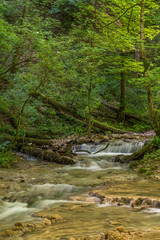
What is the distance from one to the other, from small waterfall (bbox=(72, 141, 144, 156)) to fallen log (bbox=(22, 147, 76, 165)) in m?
1.99

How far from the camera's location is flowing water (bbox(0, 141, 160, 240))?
137 inches

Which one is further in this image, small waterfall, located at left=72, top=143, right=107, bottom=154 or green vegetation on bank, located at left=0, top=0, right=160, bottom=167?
small waterfall, located at left=72, top=143, right=107, bottom=154

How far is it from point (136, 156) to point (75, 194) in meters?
4.70

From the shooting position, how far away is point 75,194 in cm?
597

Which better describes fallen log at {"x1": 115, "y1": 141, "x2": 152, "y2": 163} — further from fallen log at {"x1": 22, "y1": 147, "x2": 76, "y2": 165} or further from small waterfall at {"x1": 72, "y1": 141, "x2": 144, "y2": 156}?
fallen log at {"x1": 22, "y1": 147, "x2": 76, "y2": 165}

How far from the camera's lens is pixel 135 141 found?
12867 mm

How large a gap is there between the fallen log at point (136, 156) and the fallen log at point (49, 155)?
204 centimetres

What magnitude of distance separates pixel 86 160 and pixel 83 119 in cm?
Result: 610

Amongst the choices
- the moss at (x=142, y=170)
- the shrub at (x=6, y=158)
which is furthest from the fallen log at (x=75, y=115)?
the moss at (x=142, y=170)

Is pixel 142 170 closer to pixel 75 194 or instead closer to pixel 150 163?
pixel 150 163

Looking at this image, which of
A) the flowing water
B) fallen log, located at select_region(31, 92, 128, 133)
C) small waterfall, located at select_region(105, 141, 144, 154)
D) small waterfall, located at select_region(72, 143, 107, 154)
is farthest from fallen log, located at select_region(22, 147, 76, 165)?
fallen log, located at select_region(31, 92, 128, 133)

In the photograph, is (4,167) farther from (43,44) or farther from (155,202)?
(155,202)

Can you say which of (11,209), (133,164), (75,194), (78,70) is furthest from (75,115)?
(11,209)

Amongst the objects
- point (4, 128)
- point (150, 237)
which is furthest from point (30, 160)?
point (150, 237)
